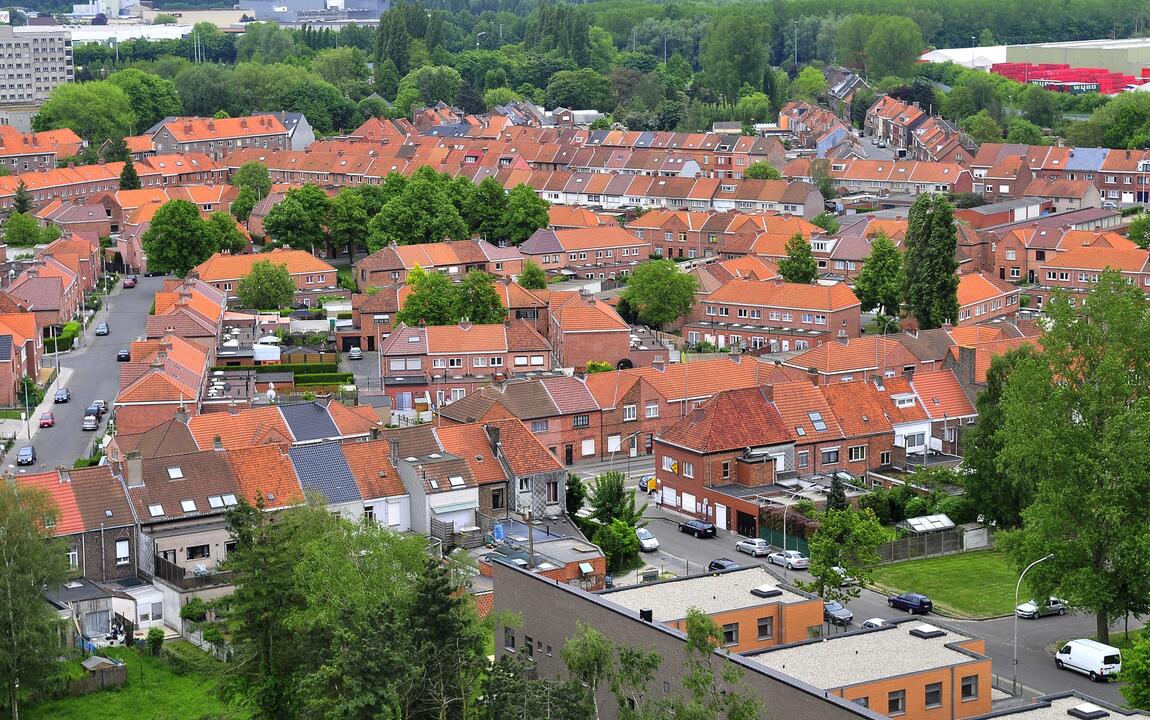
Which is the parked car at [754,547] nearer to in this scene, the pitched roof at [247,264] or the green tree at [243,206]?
the pitched roof at [247,264]

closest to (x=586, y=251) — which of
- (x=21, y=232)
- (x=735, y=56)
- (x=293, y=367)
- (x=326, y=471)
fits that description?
(x=293, y=367)

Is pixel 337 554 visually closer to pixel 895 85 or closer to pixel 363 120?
pixel 363 120

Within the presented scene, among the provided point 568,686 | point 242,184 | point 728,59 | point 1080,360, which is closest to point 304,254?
point 242,184

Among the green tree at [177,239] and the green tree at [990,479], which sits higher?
the green tree at [177,239]

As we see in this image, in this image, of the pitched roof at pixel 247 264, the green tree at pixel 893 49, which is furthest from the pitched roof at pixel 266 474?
the green tree at pixel 893 49

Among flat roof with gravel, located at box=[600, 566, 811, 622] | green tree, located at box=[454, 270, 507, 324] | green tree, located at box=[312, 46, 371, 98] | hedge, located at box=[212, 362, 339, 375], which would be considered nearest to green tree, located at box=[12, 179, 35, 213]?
hedge, located at box=[212, 362, 339, 375]

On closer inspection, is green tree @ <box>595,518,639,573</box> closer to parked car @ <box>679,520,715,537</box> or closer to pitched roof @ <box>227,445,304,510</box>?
parked car @ <box>679,520,715,537</box>
